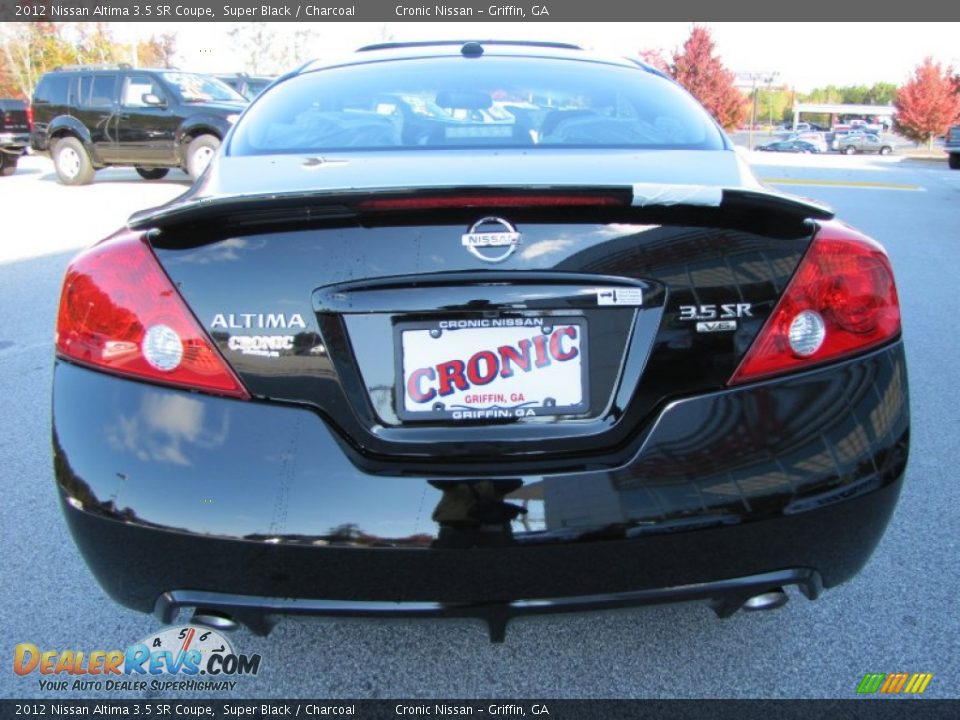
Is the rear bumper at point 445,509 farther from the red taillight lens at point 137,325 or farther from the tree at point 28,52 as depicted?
the tree at point 28,52

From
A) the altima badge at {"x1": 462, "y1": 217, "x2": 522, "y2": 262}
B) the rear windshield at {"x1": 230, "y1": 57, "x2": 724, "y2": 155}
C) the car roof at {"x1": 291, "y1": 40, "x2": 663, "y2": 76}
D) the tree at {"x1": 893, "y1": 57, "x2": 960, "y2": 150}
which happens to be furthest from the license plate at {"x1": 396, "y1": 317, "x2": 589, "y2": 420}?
the tree at {"x1": 893, "y1": 57, "x2": 960, "y2": 150}

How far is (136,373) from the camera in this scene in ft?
5.19

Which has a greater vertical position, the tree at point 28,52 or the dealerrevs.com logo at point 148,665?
the tree at point 28,52

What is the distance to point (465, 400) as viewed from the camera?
1.54 metres

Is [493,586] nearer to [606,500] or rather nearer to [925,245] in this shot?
[606,500]

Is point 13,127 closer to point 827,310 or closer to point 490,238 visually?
point 490,238

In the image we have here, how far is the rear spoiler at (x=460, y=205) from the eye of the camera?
5.01ft

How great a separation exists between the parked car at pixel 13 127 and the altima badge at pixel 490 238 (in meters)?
17.6

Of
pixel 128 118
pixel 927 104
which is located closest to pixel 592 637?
pixel 128 118

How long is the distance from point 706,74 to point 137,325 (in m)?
47.4

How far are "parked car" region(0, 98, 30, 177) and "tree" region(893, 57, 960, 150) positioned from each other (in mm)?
45169

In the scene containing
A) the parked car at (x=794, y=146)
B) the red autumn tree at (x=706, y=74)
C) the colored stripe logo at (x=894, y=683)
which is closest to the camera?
the colored stripe logo at (x=894, y=683)

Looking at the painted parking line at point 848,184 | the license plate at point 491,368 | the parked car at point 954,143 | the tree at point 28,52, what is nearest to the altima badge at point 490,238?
the license plate at point 491,368

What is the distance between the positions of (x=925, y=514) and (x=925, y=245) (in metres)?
6.81
